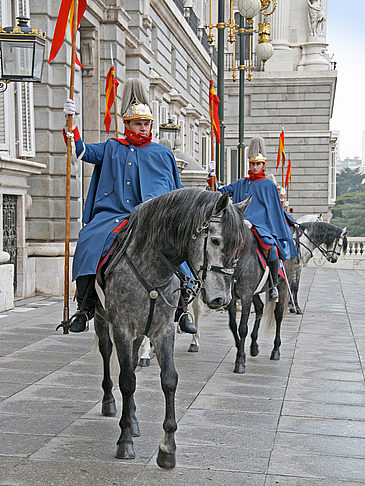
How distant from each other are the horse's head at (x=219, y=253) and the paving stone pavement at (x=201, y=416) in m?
1.17

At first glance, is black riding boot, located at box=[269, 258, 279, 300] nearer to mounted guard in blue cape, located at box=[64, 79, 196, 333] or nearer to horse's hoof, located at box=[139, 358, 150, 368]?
horse's hoof, located at box=[139, 358, 150, 368]

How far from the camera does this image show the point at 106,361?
6355 millimetres

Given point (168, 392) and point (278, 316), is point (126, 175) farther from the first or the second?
point (278, 316)

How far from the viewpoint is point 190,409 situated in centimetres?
657

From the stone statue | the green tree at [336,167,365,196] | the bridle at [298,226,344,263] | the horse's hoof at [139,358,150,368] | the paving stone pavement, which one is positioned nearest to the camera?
the paving stone pavement

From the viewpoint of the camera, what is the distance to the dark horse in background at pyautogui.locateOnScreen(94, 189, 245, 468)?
16.0ft

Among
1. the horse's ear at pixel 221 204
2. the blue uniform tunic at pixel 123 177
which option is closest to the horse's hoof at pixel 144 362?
the blue uniform tunic at pixel 123 177

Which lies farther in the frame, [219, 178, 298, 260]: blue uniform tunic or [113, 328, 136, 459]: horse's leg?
[219, 178, 298, 260]: blue uniform tunic

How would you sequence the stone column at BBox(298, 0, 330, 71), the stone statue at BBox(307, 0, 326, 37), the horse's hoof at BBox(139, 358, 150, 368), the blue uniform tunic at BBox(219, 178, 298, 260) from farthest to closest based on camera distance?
the stone statue at BBox(307, 0, 326, 37), the stone column at BBox(298, 0, 330, 71), the blue uniform tunic at BBox(219, 178, 298, 260), the horse's hoof at BBox(139, 358, 150, 368)

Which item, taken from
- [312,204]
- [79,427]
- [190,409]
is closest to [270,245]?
[190,409]

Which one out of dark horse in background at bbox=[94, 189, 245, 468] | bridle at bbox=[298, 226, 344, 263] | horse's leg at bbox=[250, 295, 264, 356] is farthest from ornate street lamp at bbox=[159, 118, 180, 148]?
dark horse in background at bbox=[94, 189, 245, 468]

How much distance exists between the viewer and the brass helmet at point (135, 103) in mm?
6188

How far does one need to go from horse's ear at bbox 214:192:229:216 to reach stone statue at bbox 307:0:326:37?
129 ft

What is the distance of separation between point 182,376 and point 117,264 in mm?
2790
